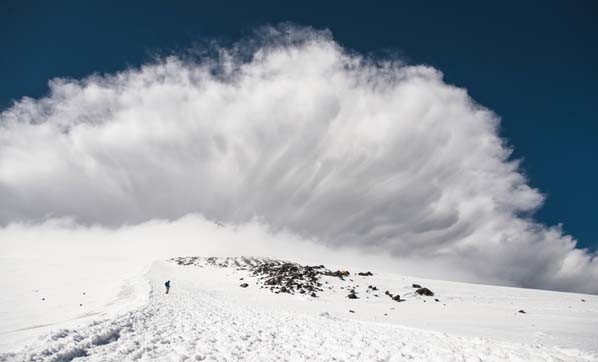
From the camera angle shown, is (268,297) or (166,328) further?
(268,297)

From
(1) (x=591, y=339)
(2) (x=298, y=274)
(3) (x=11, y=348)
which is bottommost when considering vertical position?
(3) (x=11, y=348)

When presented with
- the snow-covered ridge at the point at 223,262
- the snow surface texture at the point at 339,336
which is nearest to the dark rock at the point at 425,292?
Result: the snow surface texture at the point at 339,336

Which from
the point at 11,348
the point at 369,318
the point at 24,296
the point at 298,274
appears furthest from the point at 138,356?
the point at 298,274

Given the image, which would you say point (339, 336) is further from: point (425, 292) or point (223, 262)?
point (223, 262)

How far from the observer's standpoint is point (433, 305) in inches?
1275

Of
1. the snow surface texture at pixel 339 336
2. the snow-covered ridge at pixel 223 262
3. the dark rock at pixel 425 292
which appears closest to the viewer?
the snow surface texture at pixel 339 336

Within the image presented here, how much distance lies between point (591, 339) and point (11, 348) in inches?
999

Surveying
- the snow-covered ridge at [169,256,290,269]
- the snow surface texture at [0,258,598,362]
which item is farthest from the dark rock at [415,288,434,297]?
the snow-covered ridge at [169,256,290,269]

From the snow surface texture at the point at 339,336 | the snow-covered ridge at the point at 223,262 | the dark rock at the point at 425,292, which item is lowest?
the snow surface texture at the point at 339,336

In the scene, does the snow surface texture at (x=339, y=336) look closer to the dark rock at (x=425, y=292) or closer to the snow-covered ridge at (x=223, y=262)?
the dark rock at (x=425, y=292)

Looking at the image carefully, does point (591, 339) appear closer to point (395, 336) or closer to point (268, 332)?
point (395, 336)

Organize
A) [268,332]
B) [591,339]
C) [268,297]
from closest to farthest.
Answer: [591,339] < [268,332] < [268,297]

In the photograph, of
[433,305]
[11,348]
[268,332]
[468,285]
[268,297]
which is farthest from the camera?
[468,285]

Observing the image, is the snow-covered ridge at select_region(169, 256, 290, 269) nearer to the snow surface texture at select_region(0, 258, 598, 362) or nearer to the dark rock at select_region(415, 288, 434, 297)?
the dark rock at select_region(415, 288, 434, 297)
